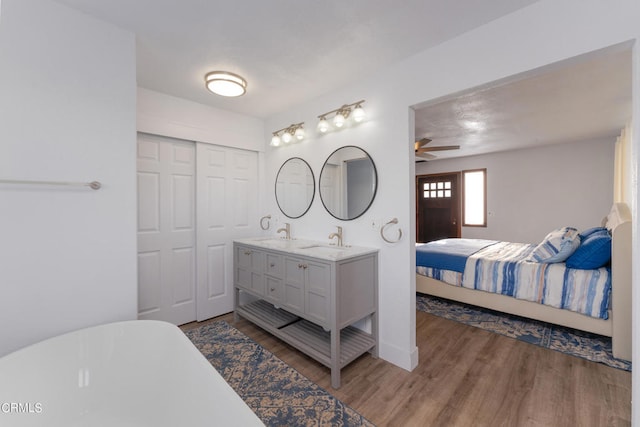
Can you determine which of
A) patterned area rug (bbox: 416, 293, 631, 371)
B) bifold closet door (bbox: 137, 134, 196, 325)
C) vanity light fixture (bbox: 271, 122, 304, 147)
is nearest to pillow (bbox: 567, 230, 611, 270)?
patterned area rug (bbox: 416, 293, 631, 371)

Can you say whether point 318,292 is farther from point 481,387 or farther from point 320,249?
point 481,387

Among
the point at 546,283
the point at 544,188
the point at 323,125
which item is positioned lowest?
the point at 546,283

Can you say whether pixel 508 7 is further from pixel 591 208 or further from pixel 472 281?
pixel 591 208

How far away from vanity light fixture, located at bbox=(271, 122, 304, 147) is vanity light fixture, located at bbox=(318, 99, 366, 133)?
1.02 ft

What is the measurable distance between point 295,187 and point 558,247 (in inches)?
106

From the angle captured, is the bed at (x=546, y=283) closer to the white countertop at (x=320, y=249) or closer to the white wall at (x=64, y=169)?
the white countertop at (x=320, y=249)

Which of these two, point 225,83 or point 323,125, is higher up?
point 225,83

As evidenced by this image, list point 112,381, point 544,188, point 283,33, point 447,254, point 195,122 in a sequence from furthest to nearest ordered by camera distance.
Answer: point 544,188, point 447,254, point 195,122, point 283,33, point 112,381

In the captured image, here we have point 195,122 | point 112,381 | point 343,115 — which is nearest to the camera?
point 112,381

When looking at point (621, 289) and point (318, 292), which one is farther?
point (621, 289)

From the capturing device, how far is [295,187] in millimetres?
2822

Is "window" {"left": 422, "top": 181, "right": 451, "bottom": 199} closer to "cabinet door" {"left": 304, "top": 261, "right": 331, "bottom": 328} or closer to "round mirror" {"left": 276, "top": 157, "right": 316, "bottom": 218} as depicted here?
"round mirror" {"left": 276, "top": 157, "right": 316, "bottom": 218}

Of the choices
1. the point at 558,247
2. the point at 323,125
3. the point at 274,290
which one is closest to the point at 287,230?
the point at 274,290

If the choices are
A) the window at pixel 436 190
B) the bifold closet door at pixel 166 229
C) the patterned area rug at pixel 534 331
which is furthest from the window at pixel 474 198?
the bifold closet door at pixel 166 229
